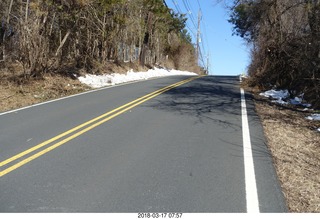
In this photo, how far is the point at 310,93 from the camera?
1320 centimetres

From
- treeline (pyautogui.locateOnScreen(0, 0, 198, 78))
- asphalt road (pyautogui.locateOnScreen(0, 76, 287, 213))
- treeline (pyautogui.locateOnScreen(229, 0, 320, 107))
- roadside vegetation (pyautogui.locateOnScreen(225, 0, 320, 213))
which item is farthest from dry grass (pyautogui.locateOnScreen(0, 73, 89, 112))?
treeline (pyautogui.locateOnScreen(229, 0, 320, 107))

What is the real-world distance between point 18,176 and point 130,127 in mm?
3573

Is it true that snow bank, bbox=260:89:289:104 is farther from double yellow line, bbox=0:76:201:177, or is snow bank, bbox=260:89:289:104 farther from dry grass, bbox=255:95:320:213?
double yellow line, bbox=0:76:201:177

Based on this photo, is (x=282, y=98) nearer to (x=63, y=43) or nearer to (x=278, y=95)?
(x=278, y=95)

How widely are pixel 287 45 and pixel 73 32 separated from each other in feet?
39.8

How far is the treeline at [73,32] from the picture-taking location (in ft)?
53.2

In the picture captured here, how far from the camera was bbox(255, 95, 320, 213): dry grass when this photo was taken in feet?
15.8

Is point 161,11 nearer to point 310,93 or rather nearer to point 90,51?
point 90,51

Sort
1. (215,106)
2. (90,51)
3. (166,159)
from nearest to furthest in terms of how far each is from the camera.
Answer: (166,159), (215,106), (90,51)

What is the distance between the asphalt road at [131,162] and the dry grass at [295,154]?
21 cm

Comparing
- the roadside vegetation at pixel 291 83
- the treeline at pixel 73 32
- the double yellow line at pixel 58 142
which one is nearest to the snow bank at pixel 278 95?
the roadside vegetation at pixel 291 83

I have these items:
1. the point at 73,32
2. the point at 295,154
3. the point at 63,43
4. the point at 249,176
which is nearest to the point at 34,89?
the point at 63,43

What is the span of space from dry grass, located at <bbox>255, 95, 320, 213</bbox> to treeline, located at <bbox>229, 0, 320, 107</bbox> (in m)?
2.01

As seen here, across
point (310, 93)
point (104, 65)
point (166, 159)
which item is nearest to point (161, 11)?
point (104, 65)
